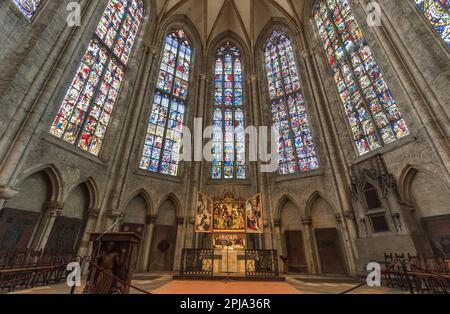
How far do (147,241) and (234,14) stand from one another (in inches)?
794

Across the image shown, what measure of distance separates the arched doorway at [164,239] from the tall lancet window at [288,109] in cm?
792

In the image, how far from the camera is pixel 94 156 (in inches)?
418

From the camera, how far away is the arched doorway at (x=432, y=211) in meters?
7.78

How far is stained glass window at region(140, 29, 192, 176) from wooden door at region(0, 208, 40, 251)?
5789 mm

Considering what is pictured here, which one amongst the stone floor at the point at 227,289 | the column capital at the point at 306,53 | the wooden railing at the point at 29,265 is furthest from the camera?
→ the column capital at the point at 306,53

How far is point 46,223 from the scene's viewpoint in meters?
8.23

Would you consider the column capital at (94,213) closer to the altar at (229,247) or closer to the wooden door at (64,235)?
the wooden door at (64,235)

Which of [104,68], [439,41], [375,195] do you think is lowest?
[375,195]

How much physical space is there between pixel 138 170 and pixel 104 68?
6049 mm

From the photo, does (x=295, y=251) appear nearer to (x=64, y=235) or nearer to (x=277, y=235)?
(x=277, y=235)

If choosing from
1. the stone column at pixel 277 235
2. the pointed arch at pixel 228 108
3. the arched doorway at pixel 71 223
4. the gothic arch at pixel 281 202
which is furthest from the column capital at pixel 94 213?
the gothic arch at pixel 281 202

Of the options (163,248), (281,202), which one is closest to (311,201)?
(281,202)
